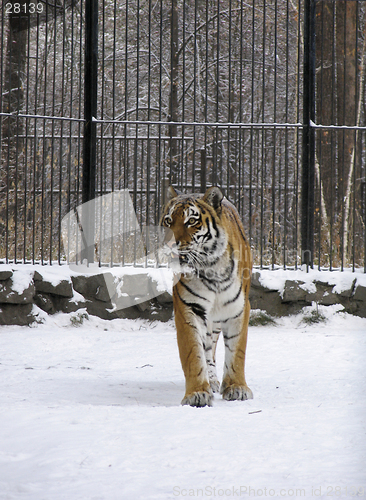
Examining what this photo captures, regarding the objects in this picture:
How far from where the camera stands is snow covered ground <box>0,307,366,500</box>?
1.93 m

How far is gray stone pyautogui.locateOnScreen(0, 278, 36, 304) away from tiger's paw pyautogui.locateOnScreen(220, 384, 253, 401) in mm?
2932

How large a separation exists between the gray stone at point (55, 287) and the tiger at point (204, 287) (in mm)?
2663

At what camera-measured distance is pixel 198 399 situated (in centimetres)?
305

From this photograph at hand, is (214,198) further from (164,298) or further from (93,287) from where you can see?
(93,287)

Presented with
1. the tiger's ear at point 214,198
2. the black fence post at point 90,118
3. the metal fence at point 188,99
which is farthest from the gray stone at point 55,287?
the tiger's ear at point 214,198

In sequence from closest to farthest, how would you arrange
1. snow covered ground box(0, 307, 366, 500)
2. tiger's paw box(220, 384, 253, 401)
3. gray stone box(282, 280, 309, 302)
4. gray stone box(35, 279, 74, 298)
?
snow covered ground box(0, 307, 366, 500) → tiger's paw box(220, 384, 253, 401) → gray stone box(35, 279, 74, 298) → gray stone box(282, 280, 309, 302)

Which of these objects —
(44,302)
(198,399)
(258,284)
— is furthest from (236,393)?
(44,302)

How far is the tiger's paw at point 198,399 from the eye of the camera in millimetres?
3041

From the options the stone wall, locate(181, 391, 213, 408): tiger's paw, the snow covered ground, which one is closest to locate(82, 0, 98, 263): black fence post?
the stone wall

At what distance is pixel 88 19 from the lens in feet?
19.9

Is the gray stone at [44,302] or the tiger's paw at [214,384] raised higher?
the gray stone at [44,302]

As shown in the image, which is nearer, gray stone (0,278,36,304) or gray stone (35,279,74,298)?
gray stone (0,278,36,304)

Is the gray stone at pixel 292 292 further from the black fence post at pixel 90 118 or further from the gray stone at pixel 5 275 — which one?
the gray stone at pixel 5 275

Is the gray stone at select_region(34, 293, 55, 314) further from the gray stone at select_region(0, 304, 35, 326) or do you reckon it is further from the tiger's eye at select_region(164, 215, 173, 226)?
the tiger's eye at select_region(164, 215, 173, 226)
